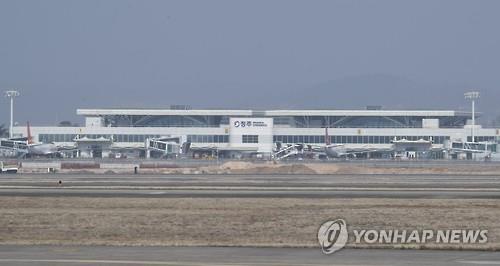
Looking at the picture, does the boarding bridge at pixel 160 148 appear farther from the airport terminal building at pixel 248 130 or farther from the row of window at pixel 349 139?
the row of window at pixel 349 139

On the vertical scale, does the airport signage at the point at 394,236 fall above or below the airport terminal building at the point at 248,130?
below

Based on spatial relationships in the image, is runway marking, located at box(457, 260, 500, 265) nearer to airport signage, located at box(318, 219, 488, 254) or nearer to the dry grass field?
the dry grass field

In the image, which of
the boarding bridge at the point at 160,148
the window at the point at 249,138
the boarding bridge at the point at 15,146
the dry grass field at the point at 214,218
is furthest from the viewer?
the window at the point at 249,138

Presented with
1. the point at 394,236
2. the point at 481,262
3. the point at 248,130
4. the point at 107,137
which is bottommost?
the point at 481,262

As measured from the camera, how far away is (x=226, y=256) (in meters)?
24.9

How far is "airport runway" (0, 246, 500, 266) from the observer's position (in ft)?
76.8

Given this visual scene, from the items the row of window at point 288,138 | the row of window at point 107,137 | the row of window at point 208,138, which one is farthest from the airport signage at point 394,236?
the row of window at point 107,137

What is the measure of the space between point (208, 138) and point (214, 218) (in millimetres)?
134598

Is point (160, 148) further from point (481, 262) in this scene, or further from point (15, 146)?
point (481, 262)

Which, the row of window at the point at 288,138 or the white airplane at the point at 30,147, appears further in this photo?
the row of window at the point at 288,138

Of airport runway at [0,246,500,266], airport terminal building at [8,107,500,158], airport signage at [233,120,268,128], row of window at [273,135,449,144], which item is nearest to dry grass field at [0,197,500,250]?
airport runway at [0,246,500,266]

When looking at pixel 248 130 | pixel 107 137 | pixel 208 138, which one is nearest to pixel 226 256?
pixel 248 130

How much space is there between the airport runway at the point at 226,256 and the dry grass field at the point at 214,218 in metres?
1.68

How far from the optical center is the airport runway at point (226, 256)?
23.4 meters
